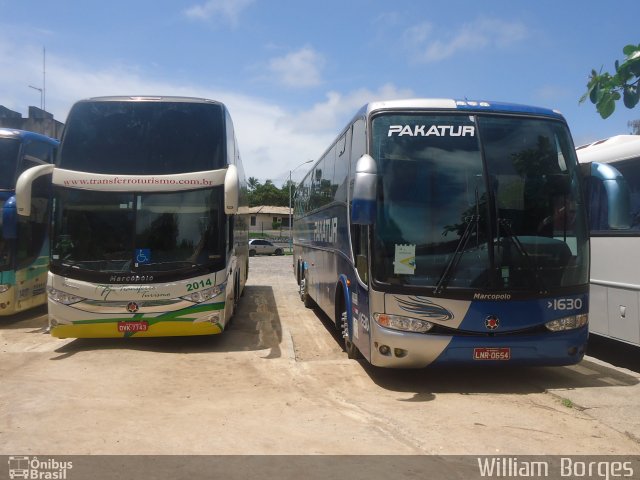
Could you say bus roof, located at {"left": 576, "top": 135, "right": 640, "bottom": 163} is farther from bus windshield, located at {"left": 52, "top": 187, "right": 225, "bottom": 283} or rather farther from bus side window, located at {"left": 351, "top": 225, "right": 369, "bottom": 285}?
bus windshield, located at {"left": 52, "top": 187, "right": 225, "bottom": 283}

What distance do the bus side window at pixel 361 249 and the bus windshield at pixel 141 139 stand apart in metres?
2.78

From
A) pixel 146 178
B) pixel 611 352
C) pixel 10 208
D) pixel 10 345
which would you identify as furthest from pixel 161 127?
pixel 611 352

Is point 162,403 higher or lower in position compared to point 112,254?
lower

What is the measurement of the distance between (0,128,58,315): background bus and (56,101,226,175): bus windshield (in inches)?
108

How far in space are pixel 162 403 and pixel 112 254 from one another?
319 centimetres

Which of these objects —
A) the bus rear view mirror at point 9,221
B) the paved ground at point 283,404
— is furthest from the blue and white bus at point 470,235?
the bus rear view mirror at point 9,221

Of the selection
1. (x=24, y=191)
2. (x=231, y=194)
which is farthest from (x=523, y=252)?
(x=24, y=191)

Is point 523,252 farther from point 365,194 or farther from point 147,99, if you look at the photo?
point 147,99

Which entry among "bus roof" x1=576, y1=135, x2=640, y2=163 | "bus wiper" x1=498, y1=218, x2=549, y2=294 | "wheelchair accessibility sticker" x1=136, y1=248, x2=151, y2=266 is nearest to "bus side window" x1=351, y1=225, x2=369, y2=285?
"bus wiper" x1=498, y1=218, x2=549, y2=294

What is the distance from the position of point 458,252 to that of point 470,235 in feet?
0.80

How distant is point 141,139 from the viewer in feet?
29.2
